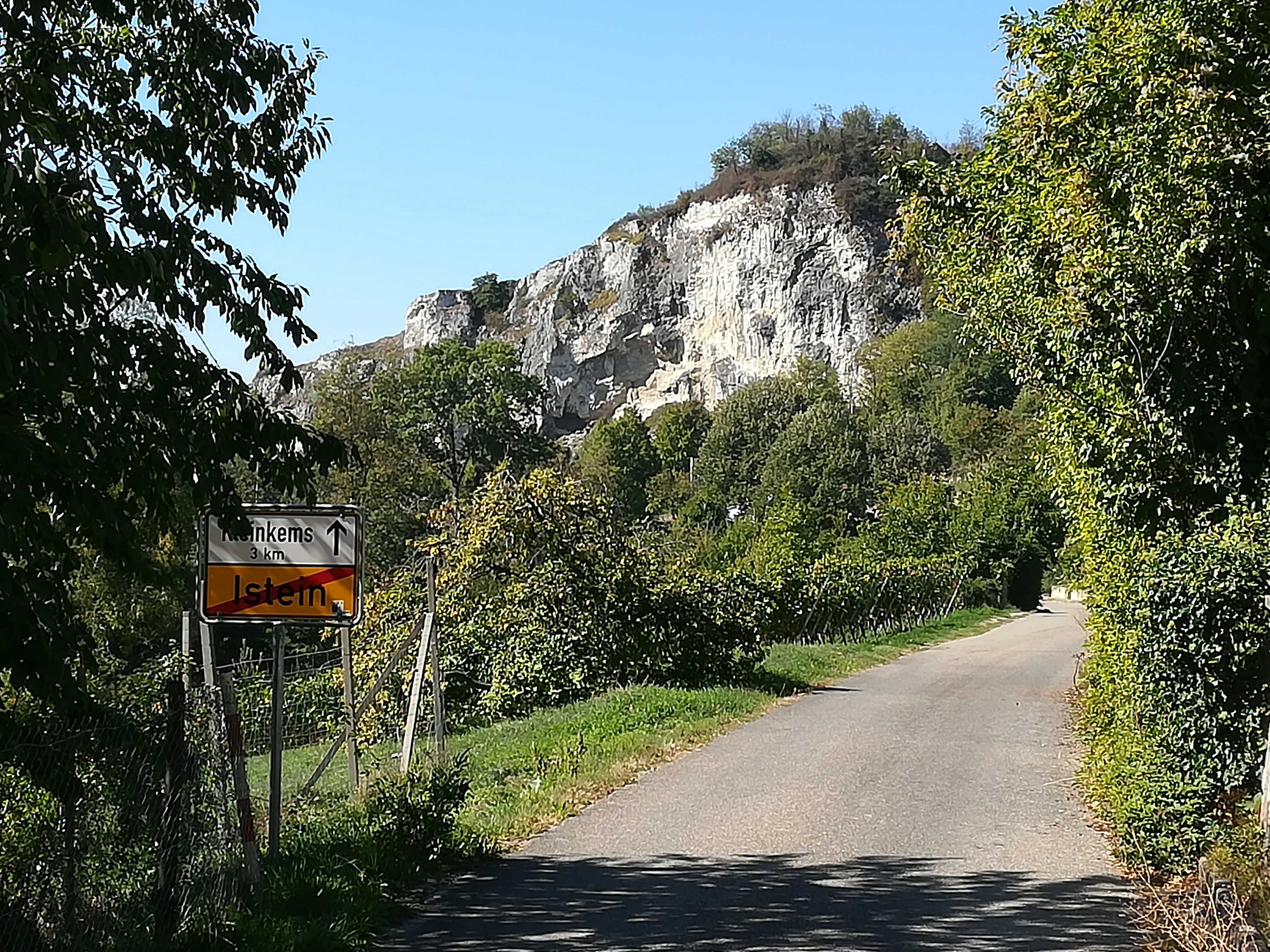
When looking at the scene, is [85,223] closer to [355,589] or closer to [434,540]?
[355,589]

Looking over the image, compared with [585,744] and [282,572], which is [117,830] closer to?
[282,572]

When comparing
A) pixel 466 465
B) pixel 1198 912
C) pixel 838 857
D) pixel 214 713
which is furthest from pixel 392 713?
pixel 466 465

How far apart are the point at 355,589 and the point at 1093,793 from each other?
6.29 metres

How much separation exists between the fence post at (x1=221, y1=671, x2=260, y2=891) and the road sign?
866 millimetres

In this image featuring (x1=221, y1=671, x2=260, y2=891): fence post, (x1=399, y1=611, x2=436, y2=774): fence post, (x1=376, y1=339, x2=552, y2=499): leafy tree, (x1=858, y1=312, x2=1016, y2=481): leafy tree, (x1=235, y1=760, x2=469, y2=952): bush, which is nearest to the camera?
(x1=235, y1=760, x2=469, y2=952): bush

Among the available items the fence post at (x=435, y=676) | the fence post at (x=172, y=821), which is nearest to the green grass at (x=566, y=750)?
the fence post at (x=435, y=676)

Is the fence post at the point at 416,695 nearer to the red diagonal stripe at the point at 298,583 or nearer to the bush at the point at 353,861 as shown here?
the bush at the point at 353,861

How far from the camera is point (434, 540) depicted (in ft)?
67.7

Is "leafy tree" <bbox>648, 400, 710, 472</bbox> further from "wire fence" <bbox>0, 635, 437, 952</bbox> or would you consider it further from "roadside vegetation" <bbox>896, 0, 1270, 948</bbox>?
"wire fence" <bbox>0, 635, 437, 952</bbox>

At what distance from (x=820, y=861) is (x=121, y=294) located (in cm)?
589

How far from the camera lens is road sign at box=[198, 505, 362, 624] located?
8.34 m

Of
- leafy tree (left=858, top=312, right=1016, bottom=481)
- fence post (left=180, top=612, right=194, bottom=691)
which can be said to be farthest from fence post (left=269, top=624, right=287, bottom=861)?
leafy tree (left=858, top=312, right=1016, bottom=481)

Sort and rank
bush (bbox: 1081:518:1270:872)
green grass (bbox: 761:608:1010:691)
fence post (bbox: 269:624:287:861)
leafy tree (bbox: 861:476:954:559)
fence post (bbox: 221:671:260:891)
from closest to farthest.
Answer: fence post (bbox: 221:671:260:891) < fence post (bbox: 269:624:287:861) < bush (bbox: 1081:518:1270:872) < green grass (bbox: 761:608:1010:691) < leafy tree (bbox: 861:476:954:559)

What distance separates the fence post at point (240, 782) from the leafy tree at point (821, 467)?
7252 centimetres
